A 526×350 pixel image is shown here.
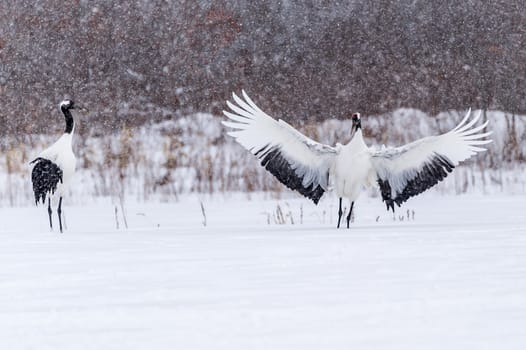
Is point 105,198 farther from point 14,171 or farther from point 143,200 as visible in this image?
point 14,171

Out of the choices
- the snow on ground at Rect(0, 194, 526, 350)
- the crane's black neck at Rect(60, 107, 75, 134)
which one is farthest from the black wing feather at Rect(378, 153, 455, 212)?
the crane's black neck at Rect(60, 107, 75, 134)

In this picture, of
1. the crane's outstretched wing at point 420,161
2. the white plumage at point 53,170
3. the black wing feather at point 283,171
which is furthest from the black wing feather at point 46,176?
the crane's outstretched wing at point 420,161

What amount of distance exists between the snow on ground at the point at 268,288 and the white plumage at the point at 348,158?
521 millimetres

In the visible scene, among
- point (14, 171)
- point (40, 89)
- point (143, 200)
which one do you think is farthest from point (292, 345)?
point (40, 89)

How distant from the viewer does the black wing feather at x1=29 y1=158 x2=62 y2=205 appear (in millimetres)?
8266

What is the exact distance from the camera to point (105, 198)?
11.3m

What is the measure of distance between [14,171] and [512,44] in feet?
39.5

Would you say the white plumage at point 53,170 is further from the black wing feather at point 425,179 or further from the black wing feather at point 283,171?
the black wing feather at point 425,179

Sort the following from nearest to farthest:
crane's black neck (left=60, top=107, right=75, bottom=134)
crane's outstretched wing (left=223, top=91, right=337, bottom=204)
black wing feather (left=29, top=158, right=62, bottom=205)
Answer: crane's outstretched wing (left=223, top=91, right=337, bottom=204)
black wing feather (left=29, top=158, right=62, bottom=205)
crane's black neck (left=60, top=107, right=75, bottom=134)

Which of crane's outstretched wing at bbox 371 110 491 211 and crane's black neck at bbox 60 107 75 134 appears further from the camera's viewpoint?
crane's black neck at bbox 60 107 75 134

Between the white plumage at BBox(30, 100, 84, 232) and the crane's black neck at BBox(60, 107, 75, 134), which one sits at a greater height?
the crane's black neck at BBox(60, 107, 75, 134)

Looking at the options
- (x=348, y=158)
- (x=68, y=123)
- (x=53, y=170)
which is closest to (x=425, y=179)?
(x=348, y=158)

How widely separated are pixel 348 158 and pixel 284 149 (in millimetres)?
547

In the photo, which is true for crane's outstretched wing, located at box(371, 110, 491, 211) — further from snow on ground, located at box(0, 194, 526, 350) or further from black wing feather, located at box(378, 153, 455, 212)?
snow on ground, located at box(0, 194, 526, 350)
